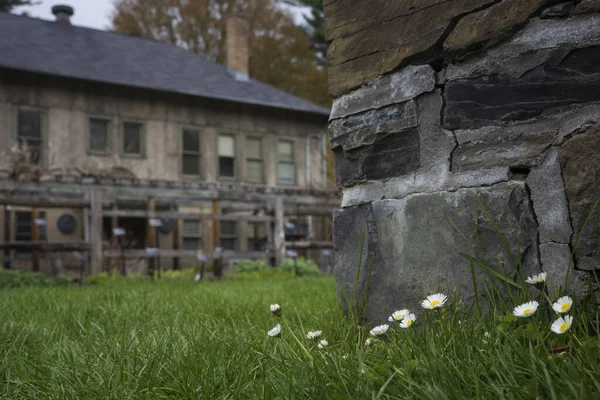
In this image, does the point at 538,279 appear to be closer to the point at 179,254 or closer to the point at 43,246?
the point at 43,246

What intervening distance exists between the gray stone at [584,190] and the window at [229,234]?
643 inches

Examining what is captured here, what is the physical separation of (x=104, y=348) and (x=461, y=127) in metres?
1.72

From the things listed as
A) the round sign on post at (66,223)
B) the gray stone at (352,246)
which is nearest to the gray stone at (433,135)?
the gray stone at (352,246)

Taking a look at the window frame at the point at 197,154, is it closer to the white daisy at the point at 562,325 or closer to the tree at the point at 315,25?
the tree at the point at 315,25

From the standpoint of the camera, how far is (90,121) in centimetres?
1653

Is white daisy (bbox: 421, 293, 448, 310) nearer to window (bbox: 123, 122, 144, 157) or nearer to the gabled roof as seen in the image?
the gabled roof

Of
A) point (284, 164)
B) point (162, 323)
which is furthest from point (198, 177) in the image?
point (162, 323)

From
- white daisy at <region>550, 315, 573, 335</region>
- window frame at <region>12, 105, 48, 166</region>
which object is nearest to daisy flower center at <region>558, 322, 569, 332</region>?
white daisy at <region>550, 315, 573, 335</region>

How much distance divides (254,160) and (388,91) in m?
16.2

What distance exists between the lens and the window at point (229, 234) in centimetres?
1827

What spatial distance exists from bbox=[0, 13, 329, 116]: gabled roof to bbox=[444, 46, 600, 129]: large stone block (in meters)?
14.6

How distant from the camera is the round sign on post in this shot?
46.7ft

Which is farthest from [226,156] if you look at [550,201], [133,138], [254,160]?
[550,201]

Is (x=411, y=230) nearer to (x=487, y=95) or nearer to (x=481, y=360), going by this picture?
(x=487, y=95)
